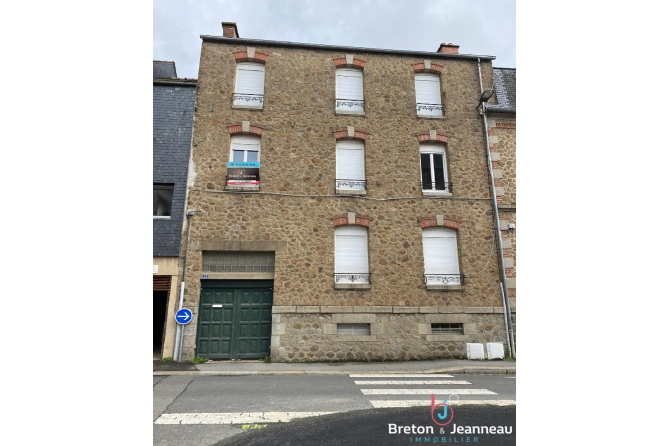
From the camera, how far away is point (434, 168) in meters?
11.2

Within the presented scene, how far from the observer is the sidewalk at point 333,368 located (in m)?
8.02

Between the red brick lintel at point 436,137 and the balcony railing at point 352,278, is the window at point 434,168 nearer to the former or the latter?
the red brick lintel at point 436,137

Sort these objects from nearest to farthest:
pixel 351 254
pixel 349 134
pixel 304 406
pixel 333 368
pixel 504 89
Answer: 1. pixel 304 406
2. pixel 333 368
3. pixel 351 254
4. pixel 349 134
5. pixel 504 89

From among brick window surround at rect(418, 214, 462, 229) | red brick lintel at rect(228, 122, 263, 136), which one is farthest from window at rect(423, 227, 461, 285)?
red brick lintel at rect(228, 122, 263, 136)

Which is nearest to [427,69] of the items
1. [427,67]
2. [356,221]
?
[427,67]

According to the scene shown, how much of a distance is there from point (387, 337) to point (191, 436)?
6611 millimetres

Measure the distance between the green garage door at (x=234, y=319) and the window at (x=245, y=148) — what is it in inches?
142

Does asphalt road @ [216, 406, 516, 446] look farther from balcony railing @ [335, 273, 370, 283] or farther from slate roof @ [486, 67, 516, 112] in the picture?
slate roof @ [486, 67, 516, 112]

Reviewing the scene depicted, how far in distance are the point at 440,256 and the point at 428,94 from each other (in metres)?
5.43

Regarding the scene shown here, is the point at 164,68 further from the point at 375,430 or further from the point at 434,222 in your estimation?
the point at 375,430

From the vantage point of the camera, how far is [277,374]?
792 centimetres

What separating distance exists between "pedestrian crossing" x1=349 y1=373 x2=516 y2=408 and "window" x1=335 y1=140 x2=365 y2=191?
5.33 m

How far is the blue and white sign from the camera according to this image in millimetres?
9094

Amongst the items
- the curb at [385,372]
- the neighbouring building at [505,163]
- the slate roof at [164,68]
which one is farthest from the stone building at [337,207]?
the slate roof at [164,68]
